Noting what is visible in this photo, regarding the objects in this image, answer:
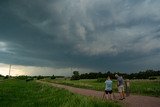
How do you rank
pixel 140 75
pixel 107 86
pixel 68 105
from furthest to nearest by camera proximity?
pixel 140 75
pixel 107 86
pixel 68 105

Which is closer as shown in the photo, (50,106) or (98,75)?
(50,106)

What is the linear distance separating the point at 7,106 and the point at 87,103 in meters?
6.02

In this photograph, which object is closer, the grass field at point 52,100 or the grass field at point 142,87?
the grass field at point 52,100

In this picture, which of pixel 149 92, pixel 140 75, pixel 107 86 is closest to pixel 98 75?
pixel 140 75

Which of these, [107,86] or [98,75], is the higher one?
[98,75]

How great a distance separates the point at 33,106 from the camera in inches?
793

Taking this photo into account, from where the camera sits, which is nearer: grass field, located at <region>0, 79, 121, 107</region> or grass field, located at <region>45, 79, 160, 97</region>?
Result: grass field, located at <region>0, 79, 121, 107</region>

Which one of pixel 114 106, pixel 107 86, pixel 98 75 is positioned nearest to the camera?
pixel 114 106

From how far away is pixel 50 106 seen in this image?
1962 cm

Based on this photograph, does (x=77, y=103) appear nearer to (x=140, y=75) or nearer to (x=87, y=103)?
(x=87, y=103)

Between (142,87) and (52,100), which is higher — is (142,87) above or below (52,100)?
above

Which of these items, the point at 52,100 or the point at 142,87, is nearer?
the point at 52,100

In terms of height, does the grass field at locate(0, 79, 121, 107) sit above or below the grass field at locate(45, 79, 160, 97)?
below

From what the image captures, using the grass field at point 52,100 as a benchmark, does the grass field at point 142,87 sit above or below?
above
